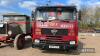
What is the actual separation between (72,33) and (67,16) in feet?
3.58

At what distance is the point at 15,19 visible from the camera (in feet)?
65.3

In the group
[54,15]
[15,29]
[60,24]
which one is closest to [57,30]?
[60,24]

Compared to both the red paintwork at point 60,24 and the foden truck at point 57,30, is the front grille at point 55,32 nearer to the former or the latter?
the foden truck at point 57,30

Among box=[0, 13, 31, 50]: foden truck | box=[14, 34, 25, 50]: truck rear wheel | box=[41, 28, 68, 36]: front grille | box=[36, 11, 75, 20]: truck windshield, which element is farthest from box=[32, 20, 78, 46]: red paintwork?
box=[0, 13, 31, 50]: foden truck

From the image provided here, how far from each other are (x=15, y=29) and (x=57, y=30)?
15.4ft

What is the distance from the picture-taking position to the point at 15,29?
1902 centimetres

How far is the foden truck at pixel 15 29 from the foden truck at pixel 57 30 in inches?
113

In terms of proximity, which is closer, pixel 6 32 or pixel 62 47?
pixel 62 47

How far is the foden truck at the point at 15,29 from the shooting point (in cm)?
1784

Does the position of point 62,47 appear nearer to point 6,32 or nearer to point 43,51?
point 43,51

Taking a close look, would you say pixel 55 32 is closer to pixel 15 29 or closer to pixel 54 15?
pixel 54 15

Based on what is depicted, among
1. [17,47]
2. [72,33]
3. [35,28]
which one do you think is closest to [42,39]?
[35,28]

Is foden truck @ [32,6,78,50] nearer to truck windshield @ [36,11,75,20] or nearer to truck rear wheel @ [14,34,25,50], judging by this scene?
truck windshield @ [36,11,75,20]

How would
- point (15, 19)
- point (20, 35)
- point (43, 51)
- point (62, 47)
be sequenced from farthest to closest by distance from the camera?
point (15, 19) < point (20, 35) < point (43, 51) < point (62, 47)
